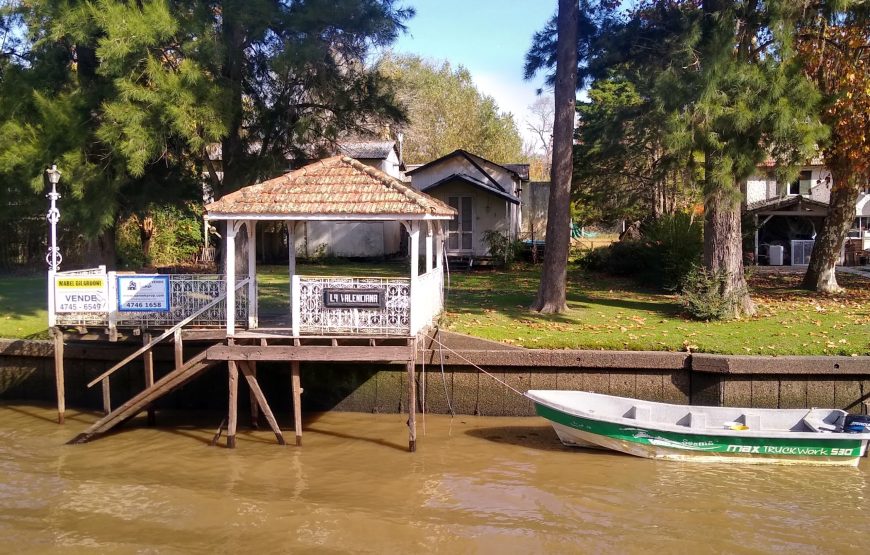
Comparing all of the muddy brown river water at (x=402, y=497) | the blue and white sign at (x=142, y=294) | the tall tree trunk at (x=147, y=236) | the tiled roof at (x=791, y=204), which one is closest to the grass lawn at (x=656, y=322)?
the muddy brown river water at (x=402, y=497)

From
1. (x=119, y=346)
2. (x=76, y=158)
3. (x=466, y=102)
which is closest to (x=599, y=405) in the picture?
(x=119, y=346)

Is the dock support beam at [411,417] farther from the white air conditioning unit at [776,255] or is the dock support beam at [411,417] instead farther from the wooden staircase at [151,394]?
the white air conditioning unit at [776,255]

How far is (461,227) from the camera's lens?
102ft

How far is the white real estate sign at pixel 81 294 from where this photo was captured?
15.4 metres

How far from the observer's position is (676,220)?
23.9 metres

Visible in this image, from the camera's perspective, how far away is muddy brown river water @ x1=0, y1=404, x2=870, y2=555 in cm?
1012

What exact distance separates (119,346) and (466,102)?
46.2 metres

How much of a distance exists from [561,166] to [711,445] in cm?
860

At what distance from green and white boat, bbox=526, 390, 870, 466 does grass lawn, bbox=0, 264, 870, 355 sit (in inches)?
70.5

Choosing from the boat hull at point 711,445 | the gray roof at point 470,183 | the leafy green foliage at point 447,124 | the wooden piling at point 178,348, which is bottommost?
the boat hull at point 711,445

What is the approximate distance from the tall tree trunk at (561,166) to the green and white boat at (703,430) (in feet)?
16.6

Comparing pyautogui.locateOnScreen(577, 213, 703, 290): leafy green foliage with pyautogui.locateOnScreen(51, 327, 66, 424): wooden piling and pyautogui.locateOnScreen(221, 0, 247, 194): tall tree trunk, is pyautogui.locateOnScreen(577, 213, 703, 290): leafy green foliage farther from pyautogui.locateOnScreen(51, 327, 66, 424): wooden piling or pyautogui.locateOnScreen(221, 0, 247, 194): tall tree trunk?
pyautogui.locateOnScreen(51, 327, 66, 424): wooden piling

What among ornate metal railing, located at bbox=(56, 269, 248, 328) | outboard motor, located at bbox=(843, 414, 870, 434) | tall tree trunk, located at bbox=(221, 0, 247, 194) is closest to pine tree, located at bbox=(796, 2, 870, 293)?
outboard motor, located at bbox=(843, 414, 870, 434)

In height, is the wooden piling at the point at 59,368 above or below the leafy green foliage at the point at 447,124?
below
